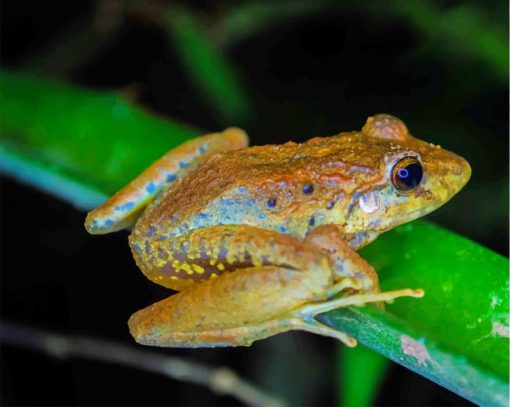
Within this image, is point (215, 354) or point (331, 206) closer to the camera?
point (331, 206)

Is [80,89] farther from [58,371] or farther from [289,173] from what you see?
[58,371]

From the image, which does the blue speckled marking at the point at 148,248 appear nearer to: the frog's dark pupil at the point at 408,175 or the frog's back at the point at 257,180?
the frog's back at the point at 257,180

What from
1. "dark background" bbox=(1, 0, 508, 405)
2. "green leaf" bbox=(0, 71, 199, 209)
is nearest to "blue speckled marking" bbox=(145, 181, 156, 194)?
"green leaf" bbox=(0, 71, 199, 209)

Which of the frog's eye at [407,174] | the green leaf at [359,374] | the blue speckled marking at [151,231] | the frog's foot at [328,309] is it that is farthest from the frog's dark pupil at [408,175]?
the blue speckled marking at [151,231]

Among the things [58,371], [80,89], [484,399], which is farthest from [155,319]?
[58,371]

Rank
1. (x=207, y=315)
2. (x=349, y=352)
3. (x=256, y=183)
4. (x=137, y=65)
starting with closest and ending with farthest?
(x=207, y=315), (x=256, y=183), (x=349, y=352), (x=137, y=65)

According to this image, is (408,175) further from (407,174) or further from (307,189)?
(307,189)

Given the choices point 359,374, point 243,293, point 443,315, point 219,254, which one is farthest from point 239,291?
point 359,374
